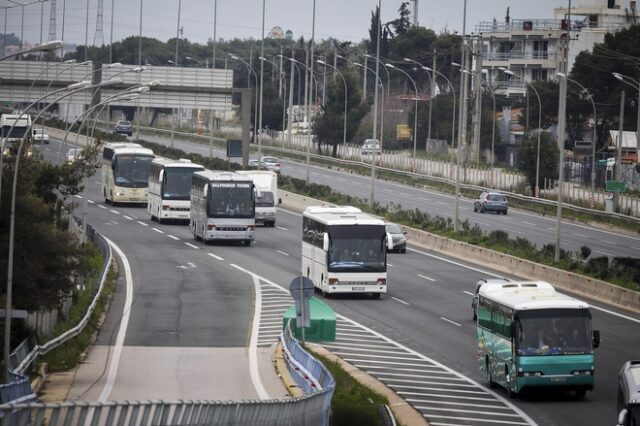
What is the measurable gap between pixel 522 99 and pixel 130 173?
281ft

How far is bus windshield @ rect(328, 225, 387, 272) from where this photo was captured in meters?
48.5

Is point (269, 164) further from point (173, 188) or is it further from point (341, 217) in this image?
point (341, 217)

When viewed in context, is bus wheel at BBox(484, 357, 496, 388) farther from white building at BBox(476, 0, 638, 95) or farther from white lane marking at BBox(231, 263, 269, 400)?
white building at BBox(476, 0, 638, 95)

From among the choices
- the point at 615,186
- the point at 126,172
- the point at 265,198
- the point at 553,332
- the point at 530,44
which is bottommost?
the point at 553,332

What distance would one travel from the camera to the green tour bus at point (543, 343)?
31047mm

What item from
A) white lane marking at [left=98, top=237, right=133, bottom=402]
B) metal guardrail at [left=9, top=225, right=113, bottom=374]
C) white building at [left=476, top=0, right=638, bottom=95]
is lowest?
white lane marking at [left=98, top=237, right=133, bottom=402]

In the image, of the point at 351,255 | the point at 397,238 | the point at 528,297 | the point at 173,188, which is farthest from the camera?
the point at 173,188

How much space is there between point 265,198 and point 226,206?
11.5 m

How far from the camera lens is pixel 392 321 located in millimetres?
44312

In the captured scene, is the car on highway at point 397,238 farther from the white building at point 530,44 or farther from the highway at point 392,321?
A: the white building at point 530,44

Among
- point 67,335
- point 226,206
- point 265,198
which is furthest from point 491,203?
point 67,335

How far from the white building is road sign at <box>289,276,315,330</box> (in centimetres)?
11961

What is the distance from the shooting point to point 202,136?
158875 millimetres

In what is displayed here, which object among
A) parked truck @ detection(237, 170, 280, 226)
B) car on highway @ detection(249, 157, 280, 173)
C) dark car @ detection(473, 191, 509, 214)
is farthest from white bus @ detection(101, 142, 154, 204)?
car on highway @ detection(249, 157, 280, 173)
